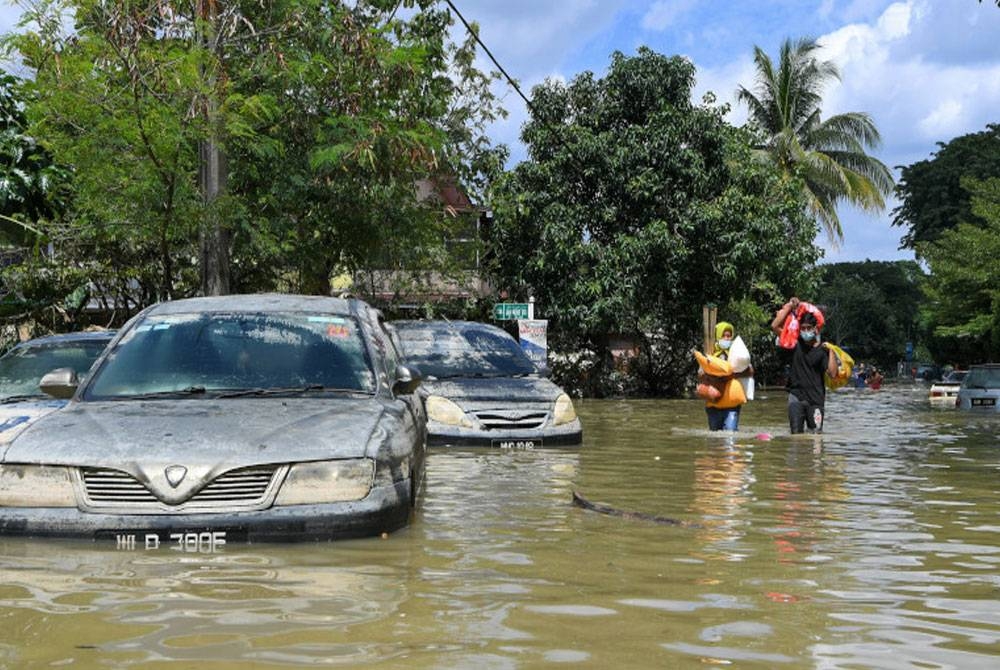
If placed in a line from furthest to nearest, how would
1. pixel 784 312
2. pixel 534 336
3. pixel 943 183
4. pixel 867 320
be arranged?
pixel 867 320 → pixel 943 183 → pixel 534 336 → pixel 784 312

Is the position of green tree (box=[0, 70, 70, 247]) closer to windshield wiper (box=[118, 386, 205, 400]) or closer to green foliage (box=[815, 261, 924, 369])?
windshield wiper (box=[118, 386, 205, 400])

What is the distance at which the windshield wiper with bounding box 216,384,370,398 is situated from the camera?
8.00 metres

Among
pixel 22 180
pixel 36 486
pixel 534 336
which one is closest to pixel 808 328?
pixel 534 336

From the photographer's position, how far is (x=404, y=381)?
335 inches

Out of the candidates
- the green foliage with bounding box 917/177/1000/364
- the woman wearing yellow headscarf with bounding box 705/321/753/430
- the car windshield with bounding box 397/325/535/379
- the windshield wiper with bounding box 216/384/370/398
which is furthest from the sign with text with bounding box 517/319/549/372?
the green foliage with bounding box 917/177/1000/364

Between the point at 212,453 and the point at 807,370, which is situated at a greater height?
the point at 807,370

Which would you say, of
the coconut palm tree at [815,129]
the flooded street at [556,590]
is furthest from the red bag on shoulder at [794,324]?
the coconut palm tree at [815,129]

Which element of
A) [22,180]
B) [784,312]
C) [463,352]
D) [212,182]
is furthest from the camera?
[22,180]

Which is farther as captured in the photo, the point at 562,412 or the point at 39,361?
the point at 562,412

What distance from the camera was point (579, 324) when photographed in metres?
36.3

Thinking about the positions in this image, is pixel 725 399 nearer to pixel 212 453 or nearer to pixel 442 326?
pixel 442 326

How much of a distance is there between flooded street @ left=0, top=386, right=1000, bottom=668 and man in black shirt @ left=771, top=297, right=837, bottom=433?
6088 mm

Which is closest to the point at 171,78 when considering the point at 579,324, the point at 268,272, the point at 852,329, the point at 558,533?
the point at 268,272

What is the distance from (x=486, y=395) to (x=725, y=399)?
4.20 metres
